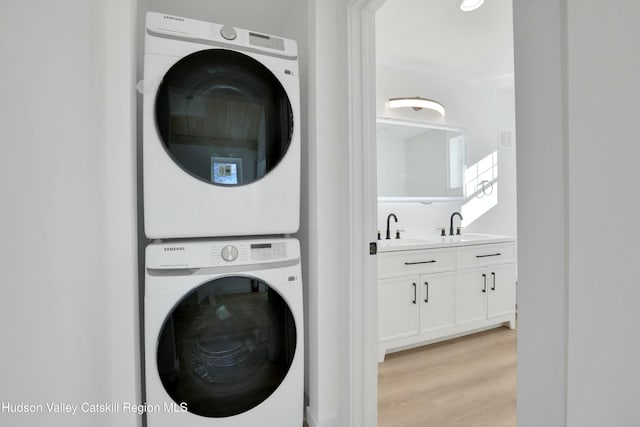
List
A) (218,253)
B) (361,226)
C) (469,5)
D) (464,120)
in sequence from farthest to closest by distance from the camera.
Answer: (464,120) → (469,5) → (361,226) → (218,253)

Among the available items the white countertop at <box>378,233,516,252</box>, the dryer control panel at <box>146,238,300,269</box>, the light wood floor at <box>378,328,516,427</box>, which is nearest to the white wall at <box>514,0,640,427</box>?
the dryer control panel at <box>146,238,300,269</box>

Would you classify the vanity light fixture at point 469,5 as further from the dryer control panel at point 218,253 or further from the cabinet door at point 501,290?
the cabinet door at point 501,290

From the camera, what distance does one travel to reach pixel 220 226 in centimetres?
117

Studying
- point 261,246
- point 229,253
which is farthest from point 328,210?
point 229,253

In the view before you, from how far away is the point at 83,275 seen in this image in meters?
0.85

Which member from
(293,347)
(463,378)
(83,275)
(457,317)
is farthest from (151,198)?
(457,317)

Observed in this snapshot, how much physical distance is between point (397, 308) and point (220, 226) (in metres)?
1.54

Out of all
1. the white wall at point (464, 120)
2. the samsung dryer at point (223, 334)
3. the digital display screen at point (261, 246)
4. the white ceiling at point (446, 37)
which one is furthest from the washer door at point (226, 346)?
the white ceiling at point (446, 37)

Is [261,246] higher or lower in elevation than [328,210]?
lower

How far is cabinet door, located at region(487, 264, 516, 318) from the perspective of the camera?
2.52 m

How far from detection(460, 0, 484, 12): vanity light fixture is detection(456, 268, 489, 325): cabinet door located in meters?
1.92

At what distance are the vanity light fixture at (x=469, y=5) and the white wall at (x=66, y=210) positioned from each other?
189cm

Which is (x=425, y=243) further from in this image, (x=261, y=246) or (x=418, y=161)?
(x=261, y=246)

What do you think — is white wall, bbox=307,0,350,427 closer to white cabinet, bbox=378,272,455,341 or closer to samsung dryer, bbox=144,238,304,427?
samsung dryer, bbox=144,238,304,427
